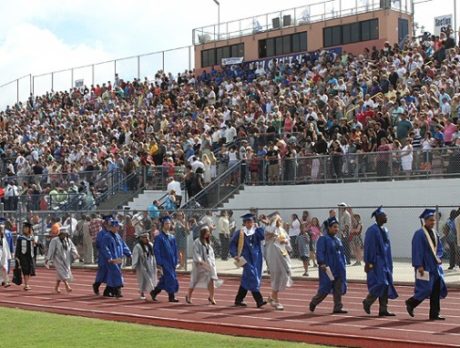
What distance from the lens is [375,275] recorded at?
17375mm

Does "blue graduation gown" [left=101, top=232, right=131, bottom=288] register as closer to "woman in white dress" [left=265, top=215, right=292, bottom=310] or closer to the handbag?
the handbag

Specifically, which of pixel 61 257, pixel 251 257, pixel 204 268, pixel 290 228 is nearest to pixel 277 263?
pixel 251 257

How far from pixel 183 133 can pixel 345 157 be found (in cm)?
1016

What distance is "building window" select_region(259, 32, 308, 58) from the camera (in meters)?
51.1

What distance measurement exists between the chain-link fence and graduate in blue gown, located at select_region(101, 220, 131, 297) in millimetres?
2093

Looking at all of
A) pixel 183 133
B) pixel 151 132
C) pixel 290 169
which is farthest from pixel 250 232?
pixel 151 132

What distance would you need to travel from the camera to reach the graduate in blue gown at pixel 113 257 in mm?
22516

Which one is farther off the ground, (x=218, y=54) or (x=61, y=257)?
(x=218, y=54)

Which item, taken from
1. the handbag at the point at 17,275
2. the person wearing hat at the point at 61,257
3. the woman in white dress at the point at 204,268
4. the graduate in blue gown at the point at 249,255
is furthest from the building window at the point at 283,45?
the graduate in blue gown at the point at 249,255

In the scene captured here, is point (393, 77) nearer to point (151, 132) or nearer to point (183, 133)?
point (183, 133)

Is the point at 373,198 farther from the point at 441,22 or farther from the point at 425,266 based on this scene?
the point at 441,22

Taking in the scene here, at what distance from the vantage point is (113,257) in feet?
74.4

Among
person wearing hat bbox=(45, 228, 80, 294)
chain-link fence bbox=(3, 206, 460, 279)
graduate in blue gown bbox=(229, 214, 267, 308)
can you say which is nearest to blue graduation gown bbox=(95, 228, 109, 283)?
person wearing hat bbox=(45, 228, 80, 294)

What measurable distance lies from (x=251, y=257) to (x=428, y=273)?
4.27m
